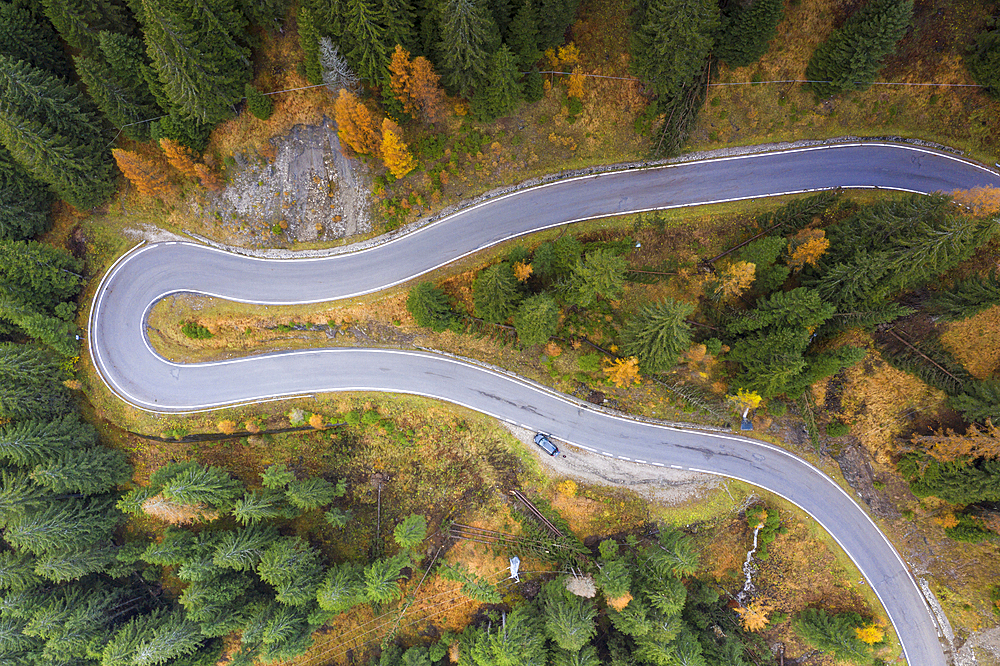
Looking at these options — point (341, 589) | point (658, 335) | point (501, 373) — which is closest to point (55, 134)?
point (501, 373)

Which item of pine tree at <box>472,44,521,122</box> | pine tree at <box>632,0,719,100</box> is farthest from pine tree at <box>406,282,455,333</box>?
pine tree at <box>632,0,719,100</box>

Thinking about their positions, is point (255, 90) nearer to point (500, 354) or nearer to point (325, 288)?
point (325, 288)

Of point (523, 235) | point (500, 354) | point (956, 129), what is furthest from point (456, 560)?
point (956, 129)

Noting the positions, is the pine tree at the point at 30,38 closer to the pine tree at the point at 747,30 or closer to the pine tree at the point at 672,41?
the pine tree at the point at 672,41

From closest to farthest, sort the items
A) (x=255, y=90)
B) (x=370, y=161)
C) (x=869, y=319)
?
1. (x=869, y=319)
2. (x=255, y=90)
3. (x=370, y=161)

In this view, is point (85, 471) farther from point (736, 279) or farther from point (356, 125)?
point (736, 279)

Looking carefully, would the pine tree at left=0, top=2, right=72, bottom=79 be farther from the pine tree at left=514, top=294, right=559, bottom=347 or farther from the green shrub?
the pine tree at left=514, top=294, right=559, bottom=347

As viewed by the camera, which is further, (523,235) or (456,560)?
(456,560)
